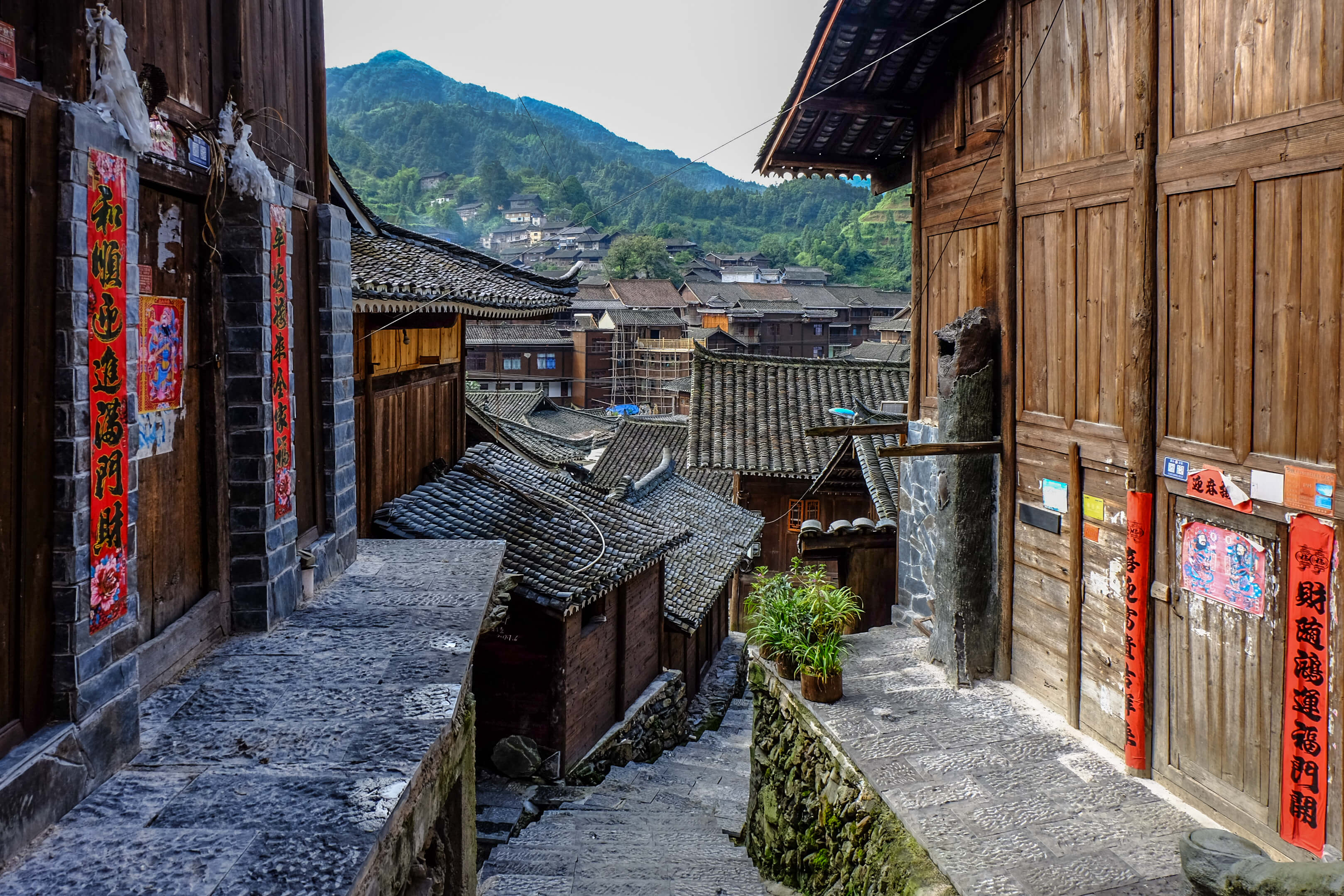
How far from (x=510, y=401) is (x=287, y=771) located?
38.5m

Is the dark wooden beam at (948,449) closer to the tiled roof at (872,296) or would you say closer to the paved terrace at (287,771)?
the paved terrace at (287,771)

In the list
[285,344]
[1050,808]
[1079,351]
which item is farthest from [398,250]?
[1050,808]

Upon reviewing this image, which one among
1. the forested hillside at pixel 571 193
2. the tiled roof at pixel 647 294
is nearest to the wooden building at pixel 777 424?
the tiled roof at pixel 647 294

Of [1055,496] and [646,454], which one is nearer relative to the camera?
[1055,496]

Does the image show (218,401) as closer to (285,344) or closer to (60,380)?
(285,344)

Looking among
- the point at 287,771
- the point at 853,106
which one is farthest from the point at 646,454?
the point at 287,771

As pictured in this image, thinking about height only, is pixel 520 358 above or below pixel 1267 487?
above

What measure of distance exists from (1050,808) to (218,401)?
21.0 ft

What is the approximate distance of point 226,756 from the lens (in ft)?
16.4

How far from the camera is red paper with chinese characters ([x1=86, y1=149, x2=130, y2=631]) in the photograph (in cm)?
464

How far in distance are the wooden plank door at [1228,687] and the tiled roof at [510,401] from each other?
116 ft

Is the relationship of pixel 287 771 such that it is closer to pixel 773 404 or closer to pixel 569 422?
pixel 773 404

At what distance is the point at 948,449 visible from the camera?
30.5ft

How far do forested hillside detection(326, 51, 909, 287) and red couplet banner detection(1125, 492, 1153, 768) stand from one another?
231 feet
